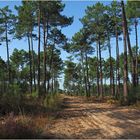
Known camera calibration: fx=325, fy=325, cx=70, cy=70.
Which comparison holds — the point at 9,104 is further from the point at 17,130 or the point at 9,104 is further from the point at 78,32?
the point at 78,32

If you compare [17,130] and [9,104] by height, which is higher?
[9,104]

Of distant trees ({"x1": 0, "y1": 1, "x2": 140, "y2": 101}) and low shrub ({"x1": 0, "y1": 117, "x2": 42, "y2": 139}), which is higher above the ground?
distant trees ({"x1": 0, "y1": 1, "x2": 140, "y2": 101})

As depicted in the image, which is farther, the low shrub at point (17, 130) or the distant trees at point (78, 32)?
the distant trees at point (78, 32)

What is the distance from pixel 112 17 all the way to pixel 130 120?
93.0ft

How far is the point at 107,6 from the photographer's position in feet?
136

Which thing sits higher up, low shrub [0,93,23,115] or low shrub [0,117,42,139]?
low shrub [0,93,23,115]

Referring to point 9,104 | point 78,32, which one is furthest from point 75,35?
point 9,104

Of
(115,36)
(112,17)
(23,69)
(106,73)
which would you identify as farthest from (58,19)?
(106,73)

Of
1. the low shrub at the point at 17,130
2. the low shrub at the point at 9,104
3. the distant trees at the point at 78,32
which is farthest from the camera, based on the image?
the distant trees at the point at 78,32

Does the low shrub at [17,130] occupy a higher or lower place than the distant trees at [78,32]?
lower

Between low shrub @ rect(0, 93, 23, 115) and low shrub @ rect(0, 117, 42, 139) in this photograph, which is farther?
low shrub @ rect(0, 93, 23, 115)

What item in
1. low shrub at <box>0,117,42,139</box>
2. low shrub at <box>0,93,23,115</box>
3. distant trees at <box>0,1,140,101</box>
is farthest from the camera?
distant trees at <box>0,1,140,101</box>

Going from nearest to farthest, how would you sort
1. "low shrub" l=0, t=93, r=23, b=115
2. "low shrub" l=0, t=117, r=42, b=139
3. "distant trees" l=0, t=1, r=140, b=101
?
"low shrub" l=0, t=117, r=42, b=139
"low shrub" l=0, t=93, r=23, b=115
"distant trees" l=0, t=1, r=140, b=101

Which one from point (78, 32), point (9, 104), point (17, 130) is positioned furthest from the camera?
point (78, 32)
